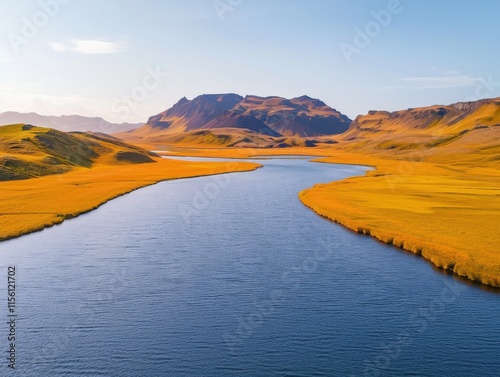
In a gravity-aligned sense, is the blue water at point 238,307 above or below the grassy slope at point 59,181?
below

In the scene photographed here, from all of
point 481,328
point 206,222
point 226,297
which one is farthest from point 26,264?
point 481,328

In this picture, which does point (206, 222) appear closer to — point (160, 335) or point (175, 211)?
point (175, 211)

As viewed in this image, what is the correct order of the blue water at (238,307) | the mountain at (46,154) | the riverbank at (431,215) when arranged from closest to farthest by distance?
the blue water at (238,307), the riverbank at (431,215), the mountain at (46,154)

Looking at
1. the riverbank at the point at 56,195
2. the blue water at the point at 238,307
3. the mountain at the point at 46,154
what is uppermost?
the mountain at the point at 46,154

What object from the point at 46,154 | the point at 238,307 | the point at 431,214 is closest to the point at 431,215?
the point at 431,214

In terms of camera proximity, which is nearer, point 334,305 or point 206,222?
point 334,305

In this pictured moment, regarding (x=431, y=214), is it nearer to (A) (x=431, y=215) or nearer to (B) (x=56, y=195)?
(A) (x=431, y=215)

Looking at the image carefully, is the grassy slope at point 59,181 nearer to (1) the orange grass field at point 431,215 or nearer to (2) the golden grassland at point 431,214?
(2) the golden grassland at point 431,214

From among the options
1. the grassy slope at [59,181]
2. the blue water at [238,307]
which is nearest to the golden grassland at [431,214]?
the blue water at [238,307]
